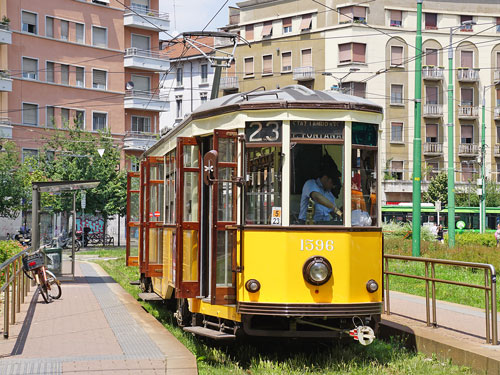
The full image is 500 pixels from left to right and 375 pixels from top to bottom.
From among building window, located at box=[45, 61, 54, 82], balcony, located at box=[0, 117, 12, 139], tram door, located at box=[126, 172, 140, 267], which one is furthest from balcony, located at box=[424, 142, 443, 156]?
tram door, located at box=[126, 172, 140, 267]

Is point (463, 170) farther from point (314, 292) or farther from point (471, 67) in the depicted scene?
point (314, 292)

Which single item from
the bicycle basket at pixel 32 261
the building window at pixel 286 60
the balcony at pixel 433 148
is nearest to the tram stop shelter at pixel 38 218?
the bicycle basket at pixel 32 261

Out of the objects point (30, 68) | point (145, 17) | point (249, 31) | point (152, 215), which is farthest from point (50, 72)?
point (152, 215)

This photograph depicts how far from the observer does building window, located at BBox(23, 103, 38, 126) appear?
5175 cm

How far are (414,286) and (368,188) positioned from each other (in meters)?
8.34

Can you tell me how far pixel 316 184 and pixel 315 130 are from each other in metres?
0.60

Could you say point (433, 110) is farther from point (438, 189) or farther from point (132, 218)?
point (132, 218)

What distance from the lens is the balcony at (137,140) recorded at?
186ft

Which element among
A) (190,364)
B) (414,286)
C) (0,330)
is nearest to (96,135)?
(414,286)

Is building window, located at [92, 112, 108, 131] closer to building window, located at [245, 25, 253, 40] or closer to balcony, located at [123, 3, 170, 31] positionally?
balcony, located at [123, 3, 170, 31]

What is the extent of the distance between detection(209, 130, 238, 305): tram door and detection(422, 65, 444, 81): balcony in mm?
59544

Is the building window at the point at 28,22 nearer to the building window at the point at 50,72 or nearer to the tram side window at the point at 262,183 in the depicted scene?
the building window at the point at 50,72

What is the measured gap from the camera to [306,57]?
67938 millimetres

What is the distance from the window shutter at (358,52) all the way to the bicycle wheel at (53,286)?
50.8 metres
